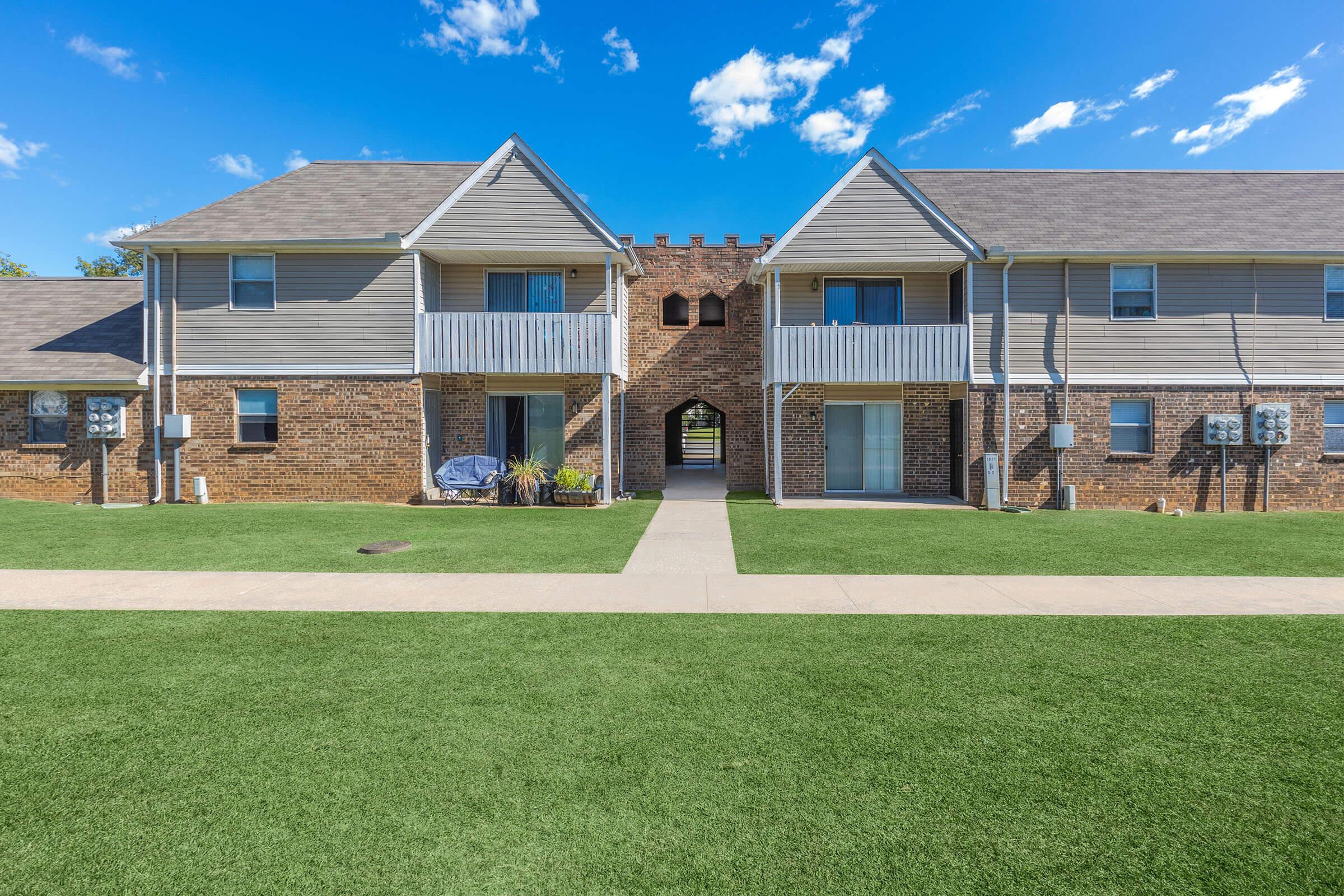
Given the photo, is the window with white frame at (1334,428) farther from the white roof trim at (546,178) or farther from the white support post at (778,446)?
the white roof trim at (546,178)

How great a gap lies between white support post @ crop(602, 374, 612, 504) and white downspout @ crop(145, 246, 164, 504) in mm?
9892

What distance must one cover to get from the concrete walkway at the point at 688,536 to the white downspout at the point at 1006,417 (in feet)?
20.9

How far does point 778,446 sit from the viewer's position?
15953mm

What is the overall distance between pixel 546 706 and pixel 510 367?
39.2 feet

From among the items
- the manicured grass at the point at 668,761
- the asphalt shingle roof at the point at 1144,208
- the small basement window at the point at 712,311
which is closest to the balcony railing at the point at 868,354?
the asphalt shingle roof at the point at 1144,208

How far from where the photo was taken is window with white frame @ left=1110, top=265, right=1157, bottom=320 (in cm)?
1556

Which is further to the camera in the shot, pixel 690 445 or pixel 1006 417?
pixel 690 445

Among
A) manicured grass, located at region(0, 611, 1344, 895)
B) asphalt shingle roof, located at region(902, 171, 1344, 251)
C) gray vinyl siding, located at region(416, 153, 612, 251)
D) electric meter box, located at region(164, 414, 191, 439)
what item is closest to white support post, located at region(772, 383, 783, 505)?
gray vinyl siding, located at region(416, 153, 612, 251)

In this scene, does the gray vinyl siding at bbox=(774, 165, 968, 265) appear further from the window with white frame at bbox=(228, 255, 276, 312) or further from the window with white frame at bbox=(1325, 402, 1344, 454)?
Result: the window with white frame at bbox=(228, 255, 276, 312)

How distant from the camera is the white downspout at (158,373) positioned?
15.2 meters

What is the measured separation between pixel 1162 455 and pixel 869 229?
27.9 feet

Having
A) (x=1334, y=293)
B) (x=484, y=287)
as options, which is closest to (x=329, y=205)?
(x=484, y=287)

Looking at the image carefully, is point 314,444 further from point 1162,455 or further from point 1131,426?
point 1162,455

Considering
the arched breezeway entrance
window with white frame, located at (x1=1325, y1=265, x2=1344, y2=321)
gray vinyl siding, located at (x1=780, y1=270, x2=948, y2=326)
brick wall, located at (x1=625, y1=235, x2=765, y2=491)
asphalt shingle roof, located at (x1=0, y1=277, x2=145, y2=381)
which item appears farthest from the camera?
the arched breezeway entrance
